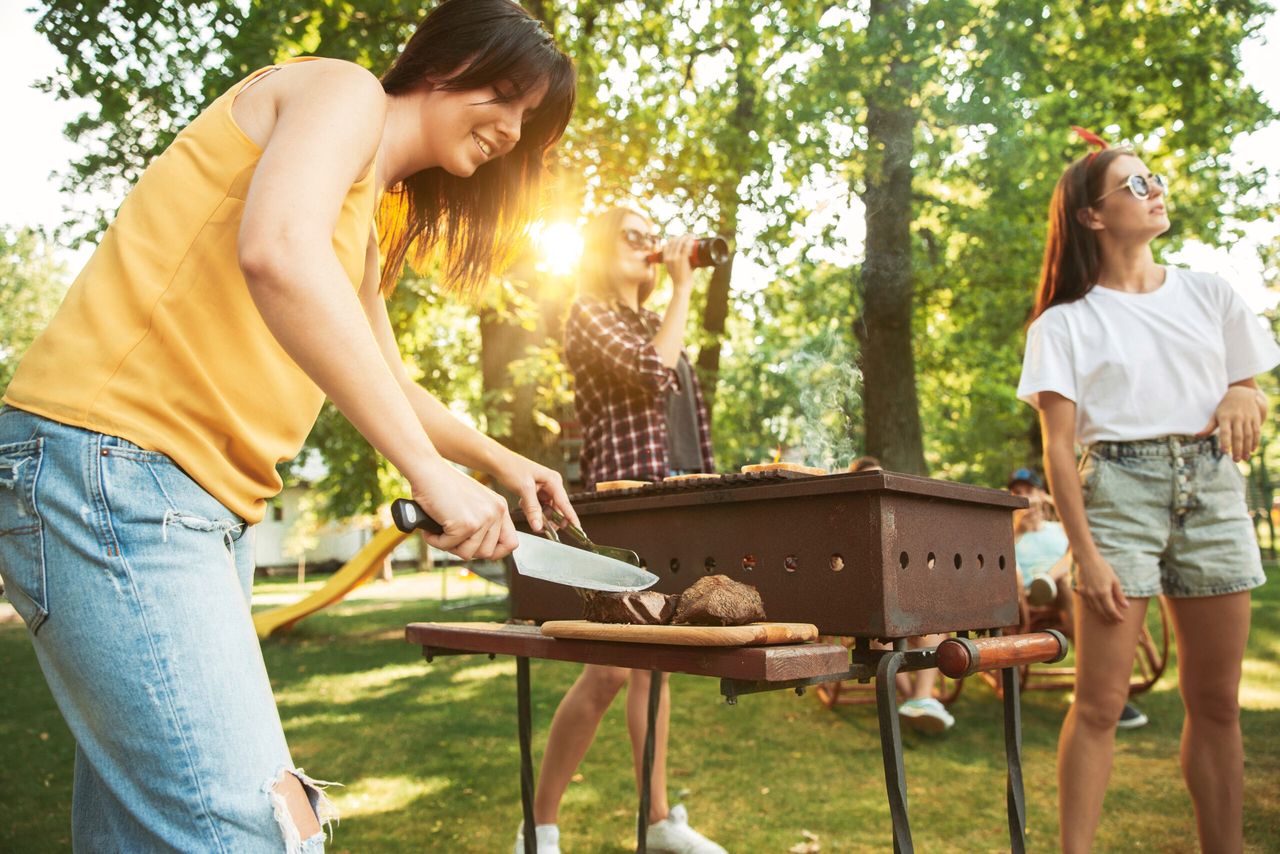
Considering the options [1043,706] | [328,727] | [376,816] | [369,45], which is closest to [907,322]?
[1043,706]

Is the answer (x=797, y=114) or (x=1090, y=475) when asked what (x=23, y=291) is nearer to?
(x=797, y=114)

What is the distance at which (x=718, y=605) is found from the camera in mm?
1782

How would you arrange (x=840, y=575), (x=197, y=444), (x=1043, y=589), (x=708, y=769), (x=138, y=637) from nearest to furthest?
(x=138, y=637) < (x=197, y=444) < (x=840, y=575) < (x=708, y=769) < (x=1043, y=589)

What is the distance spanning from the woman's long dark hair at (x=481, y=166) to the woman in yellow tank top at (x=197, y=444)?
250 mm

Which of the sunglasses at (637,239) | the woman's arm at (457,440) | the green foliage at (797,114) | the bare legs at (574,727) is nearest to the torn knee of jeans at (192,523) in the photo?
the woman's arm at (457,440)

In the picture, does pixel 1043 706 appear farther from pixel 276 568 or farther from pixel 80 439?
pixel 276 568

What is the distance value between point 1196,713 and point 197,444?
2694mm

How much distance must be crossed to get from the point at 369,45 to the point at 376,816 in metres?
6.16

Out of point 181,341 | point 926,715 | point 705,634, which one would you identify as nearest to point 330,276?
point 181,341

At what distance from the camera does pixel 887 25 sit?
29.3 feet

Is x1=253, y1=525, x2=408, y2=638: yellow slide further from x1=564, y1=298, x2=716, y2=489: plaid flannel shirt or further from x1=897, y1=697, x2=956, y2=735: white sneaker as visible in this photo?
x1=564, y1=298, x2=716, y2=489: plaid flannel shirt

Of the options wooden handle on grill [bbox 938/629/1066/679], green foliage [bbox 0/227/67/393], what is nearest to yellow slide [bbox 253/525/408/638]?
wooden handle on grill [bbox 938/629/1066/679]

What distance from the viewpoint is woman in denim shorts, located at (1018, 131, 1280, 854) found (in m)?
2.62

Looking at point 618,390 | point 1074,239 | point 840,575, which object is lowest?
point 840,575
